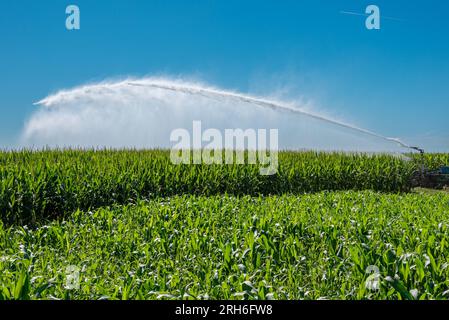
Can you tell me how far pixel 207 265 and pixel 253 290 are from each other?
4.82ft

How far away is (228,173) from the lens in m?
14.2

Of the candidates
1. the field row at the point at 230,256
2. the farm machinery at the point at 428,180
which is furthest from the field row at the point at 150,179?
the field row at the point at 230,256

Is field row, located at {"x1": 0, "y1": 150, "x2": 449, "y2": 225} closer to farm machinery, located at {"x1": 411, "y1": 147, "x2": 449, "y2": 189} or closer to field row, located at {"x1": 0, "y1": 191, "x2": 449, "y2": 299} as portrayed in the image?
farm machinery, located at {"x1": 411, "y1": 147, "x2": 449, "y2": 189}

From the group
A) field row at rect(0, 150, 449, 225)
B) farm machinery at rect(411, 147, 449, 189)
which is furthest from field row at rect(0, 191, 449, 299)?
farm machinery at rect(411, 147, 449, 189)

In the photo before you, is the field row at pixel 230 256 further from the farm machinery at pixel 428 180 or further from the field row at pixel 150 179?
the farm machinery at pixel 428 180

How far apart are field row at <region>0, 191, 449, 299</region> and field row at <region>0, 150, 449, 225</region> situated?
2201 millimetres

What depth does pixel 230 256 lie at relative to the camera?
5.20m

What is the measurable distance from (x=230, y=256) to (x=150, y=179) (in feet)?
24.7

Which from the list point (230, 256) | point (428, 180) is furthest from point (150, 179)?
point (428, 180)

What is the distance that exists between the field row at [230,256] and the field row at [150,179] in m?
2.20

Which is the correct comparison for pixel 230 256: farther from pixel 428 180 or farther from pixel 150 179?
pixel 428 180

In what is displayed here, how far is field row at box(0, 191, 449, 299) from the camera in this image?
4082mm

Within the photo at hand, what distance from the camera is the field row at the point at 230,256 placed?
408cm
